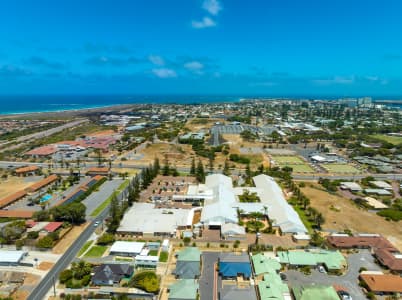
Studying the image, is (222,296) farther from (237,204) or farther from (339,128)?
(339,128)

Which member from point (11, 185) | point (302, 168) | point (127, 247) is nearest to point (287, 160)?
point (302, 168)

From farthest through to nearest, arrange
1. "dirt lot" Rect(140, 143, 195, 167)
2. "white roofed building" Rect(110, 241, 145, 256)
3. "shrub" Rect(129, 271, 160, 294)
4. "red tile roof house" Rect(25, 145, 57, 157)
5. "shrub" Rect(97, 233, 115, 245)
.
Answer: "red tile roof house" Rect(25, 145, 57, 157) → "dirt lot" Rect(140, 143, 195, 167) → "shrub" Rect(97, 233, 115, 245) → "white roofed building" Rect(110, 241, 145, 256) → "shrub" Rect(129, 271, 160, 294)

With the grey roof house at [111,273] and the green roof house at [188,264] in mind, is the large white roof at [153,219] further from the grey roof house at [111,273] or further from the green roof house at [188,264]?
the grey roof house at [111,273]

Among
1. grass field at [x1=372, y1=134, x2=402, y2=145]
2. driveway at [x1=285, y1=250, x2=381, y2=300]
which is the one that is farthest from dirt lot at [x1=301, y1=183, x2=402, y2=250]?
grass field at [x1=372, y1=134, x2=402, y2=145]

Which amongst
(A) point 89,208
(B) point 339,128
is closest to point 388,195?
(A) point 89,208

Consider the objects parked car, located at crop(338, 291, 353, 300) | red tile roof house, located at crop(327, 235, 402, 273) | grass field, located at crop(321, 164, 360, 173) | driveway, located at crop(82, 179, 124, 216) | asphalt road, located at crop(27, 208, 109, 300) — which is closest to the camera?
parked car, located at crop(338, 291, 353, 300)

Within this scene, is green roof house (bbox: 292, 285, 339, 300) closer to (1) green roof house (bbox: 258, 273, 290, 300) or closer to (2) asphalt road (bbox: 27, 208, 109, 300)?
(1) green roof house (bbox: 258, 273, 290, 300)
